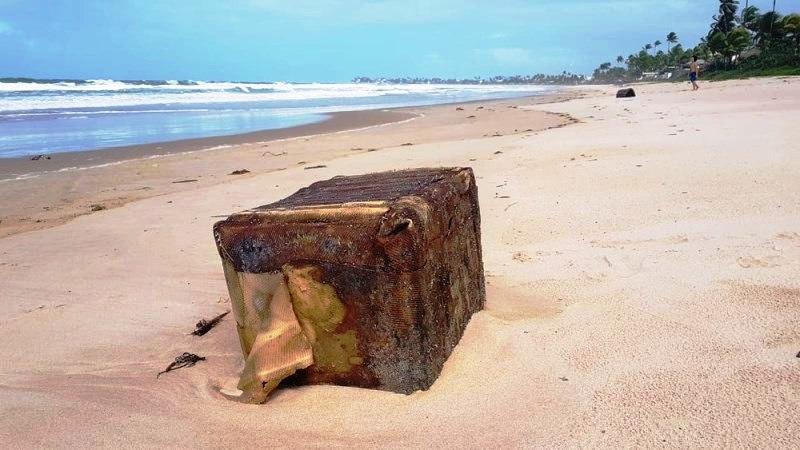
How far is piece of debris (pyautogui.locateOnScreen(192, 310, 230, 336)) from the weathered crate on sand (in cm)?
52

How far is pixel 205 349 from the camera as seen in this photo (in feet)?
7.38

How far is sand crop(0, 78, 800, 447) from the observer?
1.58 metres

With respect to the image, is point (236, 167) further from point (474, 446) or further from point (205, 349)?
point (474, 446)

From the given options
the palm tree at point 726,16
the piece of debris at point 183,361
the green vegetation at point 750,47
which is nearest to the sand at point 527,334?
the piece of debris at point 183,361

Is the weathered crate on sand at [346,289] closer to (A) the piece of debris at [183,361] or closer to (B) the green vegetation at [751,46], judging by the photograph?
(A) the piece of debris at [183,361]

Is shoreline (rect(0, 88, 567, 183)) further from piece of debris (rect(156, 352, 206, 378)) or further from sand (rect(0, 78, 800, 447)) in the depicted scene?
piece of debris (rect(156, 352, 206, 378))

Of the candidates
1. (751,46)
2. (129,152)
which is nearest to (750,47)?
(751,46)

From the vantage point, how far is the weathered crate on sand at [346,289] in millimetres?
1678

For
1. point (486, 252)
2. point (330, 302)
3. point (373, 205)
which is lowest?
point (486, 252)

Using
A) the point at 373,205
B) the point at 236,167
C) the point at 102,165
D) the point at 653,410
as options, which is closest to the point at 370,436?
the point at 373,205

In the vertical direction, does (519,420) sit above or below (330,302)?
below

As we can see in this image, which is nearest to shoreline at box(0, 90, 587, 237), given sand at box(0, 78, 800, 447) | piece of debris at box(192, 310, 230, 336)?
sand at box(0, 78, 800, 447)

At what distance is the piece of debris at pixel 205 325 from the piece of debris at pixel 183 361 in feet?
0.76

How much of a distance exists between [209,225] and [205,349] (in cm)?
223
